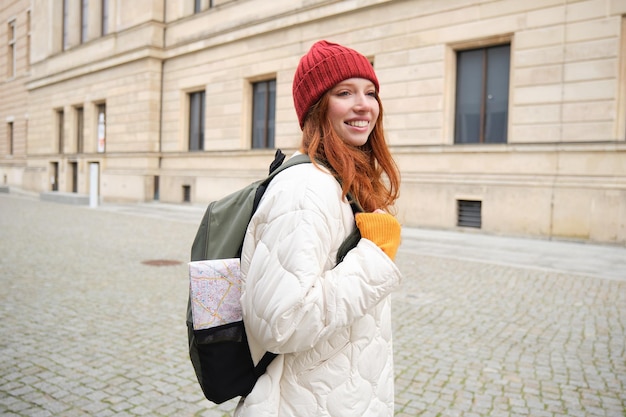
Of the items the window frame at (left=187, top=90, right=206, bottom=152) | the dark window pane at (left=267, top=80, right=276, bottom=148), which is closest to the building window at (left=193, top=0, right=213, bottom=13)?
the window frame at (left=187, top=90, right=206, bottom=152)

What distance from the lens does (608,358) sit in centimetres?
463

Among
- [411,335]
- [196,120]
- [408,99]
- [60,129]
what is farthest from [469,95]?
[60,129]

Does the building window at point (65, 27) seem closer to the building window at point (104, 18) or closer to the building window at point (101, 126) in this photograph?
the building window at point (104, 18)

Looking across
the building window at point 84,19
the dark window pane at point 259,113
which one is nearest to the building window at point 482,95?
the dark window pane at point 259,113

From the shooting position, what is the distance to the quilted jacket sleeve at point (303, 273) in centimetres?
147

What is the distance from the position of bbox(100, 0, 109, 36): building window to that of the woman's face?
1102 inches

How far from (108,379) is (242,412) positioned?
2.74 meters

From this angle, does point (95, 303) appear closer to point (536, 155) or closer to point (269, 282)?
point (269, 282)

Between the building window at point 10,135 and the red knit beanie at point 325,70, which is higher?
the building window at point 10,135

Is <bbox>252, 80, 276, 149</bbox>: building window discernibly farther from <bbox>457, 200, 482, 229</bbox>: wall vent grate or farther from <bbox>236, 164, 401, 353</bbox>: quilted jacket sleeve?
<bbox>236, 164, 401, 353</bbox>: quilted jacket sleeve

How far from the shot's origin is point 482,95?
13852mm

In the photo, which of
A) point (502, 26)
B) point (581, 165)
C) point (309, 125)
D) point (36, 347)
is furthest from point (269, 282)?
point (502, 26)

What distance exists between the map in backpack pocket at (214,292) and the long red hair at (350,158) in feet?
1.48

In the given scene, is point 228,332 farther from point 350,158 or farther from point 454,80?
point 454,80
